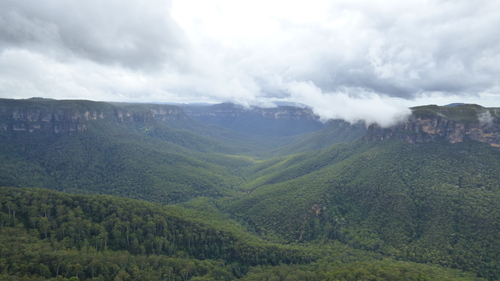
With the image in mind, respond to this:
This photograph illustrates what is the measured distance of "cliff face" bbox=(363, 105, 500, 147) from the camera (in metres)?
110

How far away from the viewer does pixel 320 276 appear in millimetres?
58969

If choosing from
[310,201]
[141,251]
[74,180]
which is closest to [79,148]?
[74,180]

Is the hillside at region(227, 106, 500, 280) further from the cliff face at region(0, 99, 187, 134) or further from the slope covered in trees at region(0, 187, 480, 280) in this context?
the cliff face at region(0, 99, 187, 134)

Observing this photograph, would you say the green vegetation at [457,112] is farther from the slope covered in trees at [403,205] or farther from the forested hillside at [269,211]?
the slope covered in trees at [403,205]

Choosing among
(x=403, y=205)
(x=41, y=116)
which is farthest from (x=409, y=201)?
(x=41, y=116)

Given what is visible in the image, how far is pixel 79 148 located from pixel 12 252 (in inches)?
5245

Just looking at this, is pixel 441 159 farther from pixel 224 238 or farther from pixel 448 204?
pixel 224 238

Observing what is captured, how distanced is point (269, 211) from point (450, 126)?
91.9 meters

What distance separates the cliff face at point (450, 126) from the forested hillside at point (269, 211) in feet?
1.55

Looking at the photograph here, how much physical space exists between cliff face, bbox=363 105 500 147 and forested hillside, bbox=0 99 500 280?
1.55 feet

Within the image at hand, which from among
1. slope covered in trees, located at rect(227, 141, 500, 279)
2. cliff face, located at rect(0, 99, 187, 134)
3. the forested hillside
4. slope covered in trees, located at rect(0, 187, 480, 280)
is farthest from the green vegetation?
cliff face, located at rect(0, 99, 187, 134)

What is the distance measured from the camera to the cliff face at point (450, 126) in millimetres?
109625

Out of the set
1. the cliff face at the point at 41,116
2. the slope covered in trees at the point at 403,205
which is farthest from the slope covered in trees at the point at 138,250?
the cliff face at the point at 41,116

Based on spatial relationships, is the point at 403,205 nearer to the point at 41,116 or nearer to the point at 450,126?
the point at 450,126
